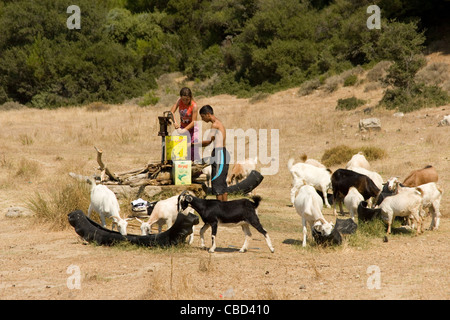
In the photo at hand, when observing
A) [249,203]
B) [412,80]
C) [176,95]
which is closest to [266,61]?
[176,95]

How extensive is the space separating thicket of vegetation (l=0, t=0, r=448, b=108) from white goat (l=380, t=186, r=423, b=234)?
23547 mm

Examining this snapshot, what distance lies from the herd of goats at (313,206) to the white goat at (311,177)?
0.02 metres

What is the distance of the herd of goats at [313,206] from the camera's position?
311 inches

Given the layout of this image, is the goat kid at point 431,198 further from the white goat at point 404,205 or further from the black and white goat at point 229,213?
the black and white goat at point 229,213

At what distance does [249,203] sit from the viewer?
26.1 ft

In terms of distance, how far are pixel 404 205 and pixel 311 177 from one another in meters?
3.48

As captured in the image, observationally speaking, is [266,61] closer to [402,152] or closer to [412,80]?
[412,80]

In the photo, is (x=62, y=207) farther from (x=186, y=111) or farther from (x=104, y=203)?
(x=186, y=111)

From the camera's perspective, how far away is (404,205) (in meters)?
9.12

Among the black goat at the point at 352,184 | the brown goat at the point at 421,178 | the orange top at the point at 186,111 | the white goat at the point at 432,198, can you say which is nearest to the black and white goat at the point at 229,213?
the orange top at the point at 186,111

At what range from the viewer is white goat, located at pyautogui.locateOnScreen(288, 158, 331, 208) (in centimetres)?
1235

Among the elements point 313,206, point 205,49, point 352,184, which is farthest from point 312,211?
point 205,49

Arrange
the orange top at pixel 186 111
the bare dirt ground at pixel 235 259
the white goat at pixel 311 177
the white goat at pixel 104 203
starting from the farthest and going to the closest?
the white goat at pixel 311 177 → the orange top at pixel 186 111 → the white goat at pixel 104 203 → the bare dirt ground at pixel 235 259

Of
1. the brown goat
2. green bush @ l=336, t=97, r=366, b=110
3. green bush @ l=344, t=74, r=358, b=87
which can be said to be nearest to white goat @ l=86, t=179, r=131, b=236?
the brown goat
